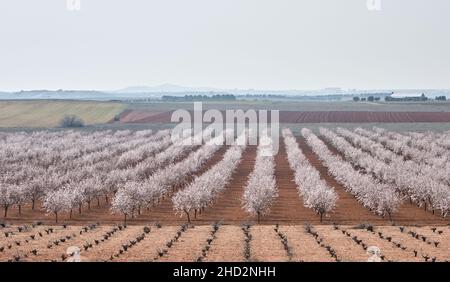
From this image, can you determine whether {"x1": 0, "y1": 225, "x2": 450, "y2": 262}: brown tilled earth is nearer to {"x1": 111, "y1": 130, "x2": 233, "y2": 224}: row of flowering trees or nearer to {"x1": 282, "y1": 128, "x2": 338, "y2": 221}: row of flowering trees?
{"x1": 111, "y1": 130, "x2": 233, "y2": 224}: row of flowering trees

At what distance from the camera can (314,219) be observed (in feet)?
183

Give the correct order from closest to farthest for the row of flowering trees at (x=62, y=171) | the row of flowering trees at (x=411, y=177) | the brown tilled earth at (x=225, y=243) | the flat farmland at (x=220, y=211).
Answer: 1. the brown tilled earth at (x=225, y=243)
2. the flat farmland at (x=220, y=211)
3. the row of flowering trees at (x=411, y=177)
4. the row of flowering trees at (x=62, y=171)

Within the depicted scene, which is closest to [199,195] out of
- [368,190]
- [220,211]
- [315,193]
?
[220,211]

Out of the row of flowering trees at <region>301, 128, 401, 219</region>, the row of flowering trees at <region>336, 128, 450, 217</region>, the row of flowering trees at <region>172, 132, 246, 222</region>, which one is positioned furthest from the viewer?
the row of flowering trees at <region>336, 128, 450, 217</region>

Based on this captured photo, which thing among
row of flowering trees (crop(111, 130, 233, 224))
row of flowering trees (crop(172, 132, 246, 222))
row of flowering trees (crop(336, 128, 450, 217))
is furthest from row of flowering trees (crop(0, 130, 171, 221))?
row of flowering trees (crop(336, 128, 450, 217))

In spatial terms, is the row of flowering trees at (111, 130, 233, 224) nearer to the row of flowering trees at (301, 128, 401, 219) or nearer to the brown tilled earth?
the brown tilled earth

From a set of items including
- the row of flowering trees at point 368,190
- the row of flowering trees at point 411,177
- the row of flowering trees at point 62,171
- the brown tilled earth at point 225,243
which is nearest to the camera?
the brown tilled earth at point 225,243

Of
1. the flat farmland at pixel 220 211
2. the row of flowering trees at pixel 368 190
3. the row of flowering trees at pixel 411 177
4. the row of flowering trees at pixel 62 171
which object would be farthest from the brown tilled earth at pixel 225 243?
the row of flowering trees at pixel 62 171

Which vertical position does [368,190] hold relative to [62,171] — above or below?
above

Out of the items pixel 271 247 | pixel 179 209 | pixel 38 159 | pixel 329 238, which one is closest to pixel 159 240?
pixel 271 247

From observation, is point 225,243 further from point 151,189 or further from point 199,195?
point 151,189

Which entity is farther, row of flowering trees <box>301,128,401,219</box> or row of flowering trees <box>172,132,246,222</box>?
row of flowering trees <box>172,132,246,222</box>

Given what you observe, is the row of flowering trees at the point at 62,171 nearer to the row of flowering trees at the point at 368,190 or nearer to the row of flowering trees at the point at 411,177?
the row of flowering trees at the point at 368,190

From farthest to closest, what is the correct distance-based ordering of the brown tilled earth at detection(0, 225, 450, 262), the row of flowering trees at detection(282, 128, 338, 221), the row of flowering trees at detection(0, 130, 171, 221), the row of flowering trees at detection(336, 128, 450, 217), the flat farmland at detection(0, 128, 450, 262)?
1. the row of flowering trees at detection(0, 130, 171, 221)
2. the row of flowering trees at detection(336, 128, 450, 217)
3. the row of flowering trees at detection(282, 128, 338, 221)
4. the flat farmland at detection(0, 128, 450, 262)
5. the brown tilled earth at detection(0, 225, 450, 262)
